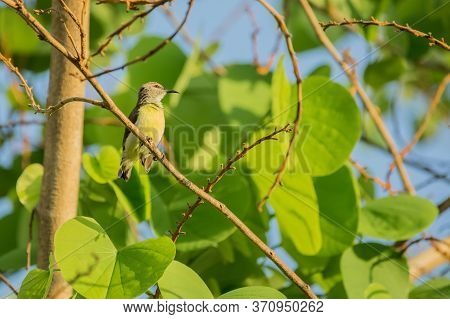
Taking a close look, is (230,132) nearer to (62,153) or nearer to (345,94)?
(345,94)

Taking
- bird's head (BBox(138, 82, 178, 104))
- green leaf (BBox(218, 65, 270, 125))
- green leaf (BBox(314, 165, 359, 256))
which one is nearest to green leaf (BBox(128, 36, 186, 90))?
bird's head (BBox(138, 82, 178, 104))

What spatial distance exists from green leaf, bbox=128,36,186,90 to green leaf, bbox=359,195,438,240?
76cm

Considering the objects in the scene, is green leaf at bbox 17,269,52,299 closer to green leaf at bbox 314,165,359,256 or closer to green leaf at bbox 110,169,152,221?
green leaf at bbox 110,169,152,221

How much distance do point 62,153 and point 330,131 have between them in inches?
29.7

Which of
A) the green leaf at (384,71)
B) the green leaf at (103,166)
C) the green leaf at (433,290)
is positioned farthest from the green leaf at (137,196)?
the green leaf at (384,71)

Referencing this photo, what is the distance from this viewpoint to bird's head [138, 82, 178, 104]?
2.42 metres

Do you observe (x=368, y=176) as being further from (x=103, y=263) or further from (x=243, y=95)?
(x=103, y=263)

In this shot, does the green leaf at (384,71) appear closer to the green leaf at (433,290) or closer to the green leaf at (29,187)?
the green leaf at (433,290)

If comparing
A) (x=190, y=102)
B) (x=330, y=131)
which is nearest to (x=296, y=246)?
(x=330, y=131)

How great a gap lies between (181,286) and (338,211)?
65 cm

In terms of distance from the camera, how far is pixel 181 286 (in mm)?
1670

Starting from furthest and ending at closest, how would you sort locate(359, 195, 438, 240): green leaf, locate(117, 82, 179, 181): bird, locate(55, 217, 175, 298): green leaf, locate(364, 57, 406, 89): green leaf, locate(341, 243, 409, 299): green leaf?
1. locate(364, 57, 406, 89): green leaf
2. locate(117, 82, 179, 181): bird
3. locate(359, 195, 438, 240): green leaf
4. locate(341, 243, 409, 299): green leaf
5. locate(55, 217, 175, 298): green leaf

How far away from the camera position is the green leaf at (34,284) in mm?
1653

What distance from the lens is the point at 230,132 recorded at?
2438 millimetres
